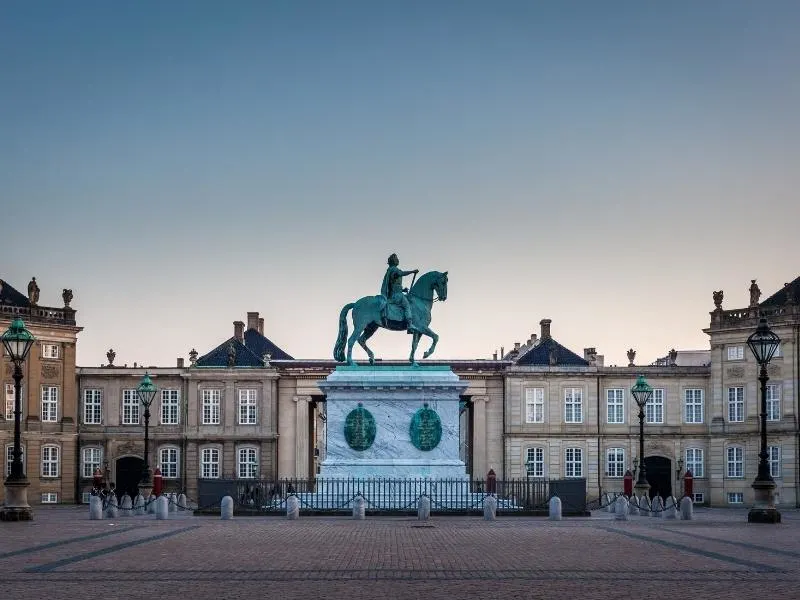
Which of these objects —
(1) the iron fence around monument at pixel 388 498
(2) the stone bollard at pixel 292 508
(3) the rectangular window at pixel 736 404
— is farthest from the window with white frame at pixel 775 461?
(2) the stone bollard at pixel 292 508

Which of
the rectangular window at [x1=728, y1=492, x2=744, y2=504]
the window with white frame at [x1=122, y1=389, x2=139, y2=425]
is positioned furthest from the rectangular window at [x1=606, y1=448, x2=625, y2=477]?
the window with white frame at [x1=122, y1=389, x2=139, y2=425]

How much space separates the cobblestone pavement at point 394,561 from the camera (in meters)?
17.6

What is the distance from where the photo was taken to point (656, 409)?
81.4 metres

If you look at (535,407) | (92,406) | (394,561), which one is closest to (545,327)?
(535,407)

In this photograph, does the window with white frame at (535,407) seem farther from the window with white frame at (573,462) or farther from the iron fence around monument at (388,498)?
the iron fence around monument at (388,498)

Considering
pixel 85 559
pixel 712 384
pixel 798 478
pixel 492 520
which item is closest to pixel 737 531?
pixel 492 520

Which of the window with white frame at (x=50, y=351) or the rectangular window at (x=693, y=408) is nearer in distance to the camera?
the window with white frame at (x=50, y=351)

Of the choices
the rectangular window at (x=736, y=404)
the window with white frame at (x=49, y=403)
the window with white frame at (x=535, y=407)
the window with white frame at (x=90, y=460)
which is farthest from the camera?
the window with white frame at (x=535, y=407)

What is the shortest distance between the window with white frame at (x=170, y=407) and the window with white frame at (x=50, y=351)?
827 centimetres

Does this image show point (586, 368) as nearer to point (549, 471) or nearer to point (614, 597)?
point (549, 471)

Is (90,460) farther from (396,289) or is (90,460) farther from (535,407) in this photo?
(396,289)

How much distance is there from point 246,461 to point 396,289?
4049cm

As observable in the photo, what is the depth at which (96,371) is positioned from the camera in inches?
3204

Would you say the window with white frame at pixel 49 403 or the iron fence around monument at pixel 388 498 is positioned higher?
the window with white frame at pixel 49 403
